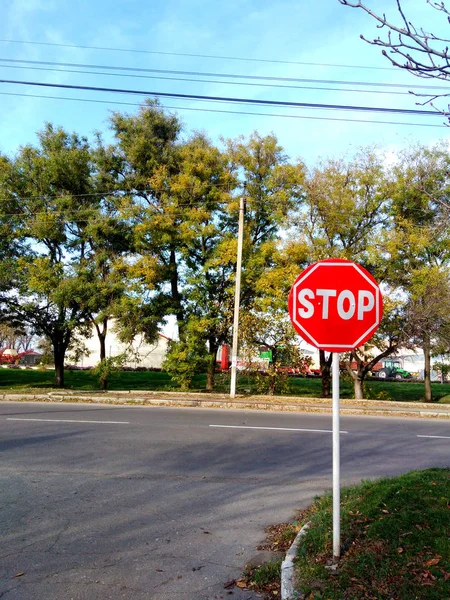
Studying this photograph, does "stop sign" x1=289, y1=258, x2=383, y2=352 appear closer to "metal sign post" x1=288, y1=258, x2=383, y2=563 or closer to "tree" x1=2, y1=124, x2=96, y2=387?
"metal sign post" x1=288, y1=258, x2=383, y2=563

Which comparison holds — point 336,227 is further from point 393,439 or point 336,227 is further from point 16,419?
point 16,419

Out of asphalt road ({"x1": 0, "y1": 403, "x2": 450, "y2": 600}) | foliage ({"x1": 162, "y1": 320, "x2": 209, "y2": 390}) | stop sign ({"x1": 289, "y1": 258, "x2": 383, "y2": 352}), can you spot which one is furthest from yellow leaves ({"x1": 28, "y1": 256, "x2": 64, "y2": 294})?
stop sign ({"x1": 289, "y1": 258, "x2": 383, "y2": 352})

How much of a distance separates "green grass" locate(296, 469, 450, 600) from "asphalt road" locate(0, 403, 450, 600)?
0.65 m

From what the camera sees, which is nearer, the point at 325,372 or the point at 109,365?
the point at 109,365

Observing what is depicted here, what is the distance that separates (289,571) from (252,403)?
1289 cm

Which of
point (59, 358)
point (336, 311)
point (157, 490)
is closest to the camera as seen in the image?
point (336, 311)

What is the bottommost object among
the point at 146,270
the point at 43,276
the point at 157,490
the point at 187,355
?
the point at 157,490

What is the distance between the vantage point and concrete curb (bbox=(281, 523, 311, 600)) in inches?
141

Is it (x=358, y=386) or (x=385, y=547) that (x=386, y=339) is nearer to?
(x=358, y=386)

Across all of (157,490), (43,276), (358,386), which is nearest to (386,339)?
(358,386)

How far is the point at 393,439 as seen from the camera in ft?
35.2

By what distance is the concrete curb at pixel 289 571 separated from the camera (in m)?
3.59

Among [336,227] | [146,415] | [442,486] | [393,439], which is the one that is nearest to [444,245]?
[336,227]

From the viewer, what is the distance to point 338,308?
4023mm
